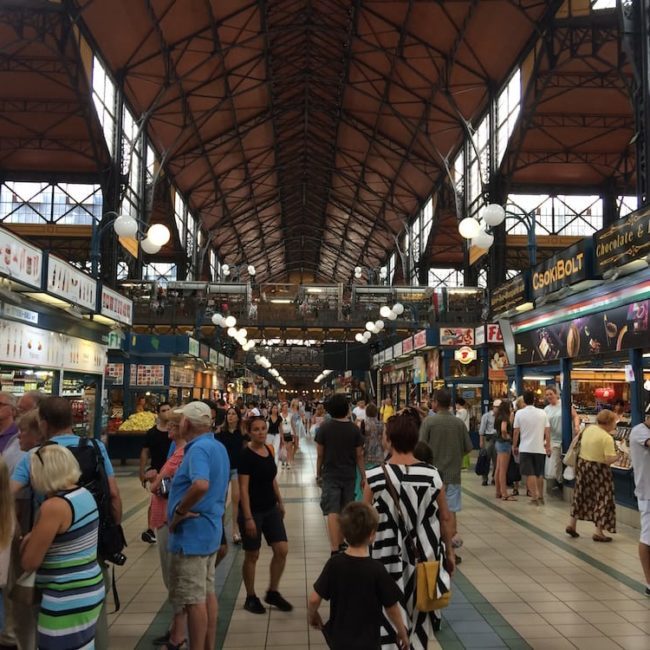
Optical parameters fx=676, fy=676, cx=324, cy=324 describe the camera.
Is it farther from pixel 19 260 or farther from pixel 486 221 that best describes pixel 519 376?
pixel 19 260

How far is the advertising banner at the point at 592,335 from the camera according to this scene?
356 inches

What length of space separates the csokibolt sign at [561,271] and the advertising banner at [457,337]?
8886mm

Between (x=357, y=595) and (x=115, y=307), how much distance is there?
1240 cm

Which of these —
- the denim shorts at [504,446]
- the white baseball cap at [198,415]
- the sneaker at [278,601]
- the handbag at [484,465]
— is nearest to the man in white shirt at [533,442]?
the denim shorts at [504,446]

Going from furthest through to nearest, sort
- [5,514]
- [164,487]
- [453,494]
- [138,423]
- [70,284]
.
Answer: [138,423], [70,284], [453,494], [164,487], [5,514]

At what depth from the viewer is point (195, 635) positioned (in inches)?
155

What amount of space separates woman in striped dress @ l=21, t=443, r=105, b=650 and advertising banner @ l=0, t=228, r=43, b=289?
6265mm

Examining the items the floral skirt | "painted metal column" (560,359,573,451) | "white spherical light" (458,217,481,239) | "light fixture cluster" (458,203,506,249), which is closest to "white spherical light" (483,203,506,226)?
"light fixture cluster" (458,203,506,249)

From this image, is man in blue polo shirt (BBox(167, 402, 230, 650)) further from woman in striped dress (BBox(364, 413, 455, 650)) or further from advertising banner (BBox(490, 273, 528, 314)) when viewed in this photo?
advertising banner (BBox(490, 273, 528, 314))

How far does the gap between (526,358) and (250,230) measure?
3525cm

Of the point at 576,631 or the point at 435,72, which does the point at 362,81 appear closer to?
the point at 435,72

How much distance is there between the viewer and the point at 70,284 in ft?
36.9

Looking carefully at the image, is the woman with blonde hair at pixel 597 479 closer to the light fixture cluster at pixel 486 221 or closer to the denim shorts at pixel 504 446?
the denim shorts at pixel 504 446

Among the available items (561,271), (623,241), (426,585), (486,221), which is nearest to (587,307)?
(561,271)
